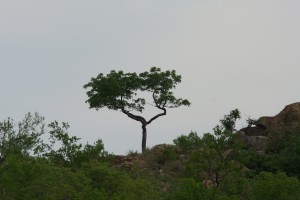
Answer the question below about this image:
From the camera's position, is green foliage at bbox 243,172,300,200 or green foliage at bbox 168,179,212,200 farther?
green foliage at bbox 243,172,300,200

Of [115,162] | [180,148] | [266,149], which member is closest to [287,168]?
[266,149]

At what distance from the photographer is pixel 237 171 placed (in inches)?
1278

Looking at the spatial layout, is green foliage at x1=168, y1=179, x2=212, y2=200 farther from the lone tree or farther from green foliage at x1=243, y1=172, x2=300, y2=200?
the lone tree

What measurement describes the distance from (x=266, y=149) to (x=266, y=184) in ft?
70.1

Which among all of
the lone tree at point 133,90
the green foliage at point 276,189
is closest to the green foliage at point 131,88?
the lone tree at point 133,90

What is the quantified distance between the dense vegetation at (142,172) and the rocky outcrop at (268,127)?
2.99 m

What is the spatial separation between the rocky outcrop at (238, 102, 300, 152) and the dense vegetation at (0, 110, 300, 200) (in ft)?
9.80

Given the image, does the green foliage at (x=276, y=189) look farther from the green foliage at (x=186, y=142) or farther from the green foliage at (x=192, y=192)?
the green foliage at (x=186, y=142)

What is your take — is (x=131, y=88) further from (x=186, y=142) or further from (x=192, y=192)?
(x=192, y=192)

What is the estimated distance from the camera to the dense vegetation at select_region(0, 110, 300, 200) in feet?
84.7

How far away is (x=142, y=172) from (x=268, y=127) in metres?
18.7

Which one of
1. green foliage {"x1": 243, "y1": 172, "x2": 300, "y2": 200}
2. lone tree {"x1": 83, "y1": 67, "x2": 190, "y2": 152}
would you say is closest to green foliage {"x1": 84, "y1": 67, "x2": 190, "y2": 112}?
lone tree {"x1": 83, "y1": 67, "x2": 190, "y2": 152}

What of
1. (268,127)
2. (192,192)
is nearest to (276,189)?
(192,192)

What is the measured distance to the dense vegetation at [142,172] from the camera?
25.8 metres
